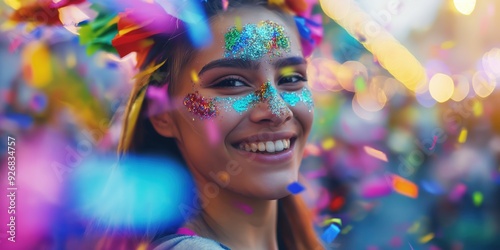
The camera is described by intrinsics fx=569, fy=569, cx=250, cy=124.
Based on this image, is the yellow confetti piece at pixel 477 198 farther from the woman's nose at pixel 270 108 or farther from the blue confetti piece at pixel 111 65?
the blue confetti piece at pixel 111 65

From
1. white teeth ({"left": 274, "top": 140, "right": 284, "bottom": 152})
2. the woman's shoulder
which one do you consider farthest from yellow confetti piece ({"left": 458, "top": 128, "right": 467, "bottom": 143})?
the woman's shoulder

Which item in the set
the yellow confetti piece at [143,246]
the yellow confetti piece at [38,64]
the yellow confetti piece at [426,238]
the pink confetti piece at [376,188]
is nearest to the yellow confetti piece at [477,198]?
the yellow confetti piece at [426,238]

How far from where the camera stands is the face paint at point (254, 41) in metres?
1.53

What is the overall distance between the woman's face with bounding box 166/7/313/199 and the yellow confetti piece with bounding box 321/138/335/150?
158 cm

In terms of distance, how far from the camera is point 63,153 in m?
2.23

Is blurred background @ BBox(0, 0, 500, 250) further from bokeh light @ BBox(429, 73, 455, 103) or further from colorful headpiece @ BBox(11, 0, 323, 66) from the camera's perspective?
colorful headpiece @ BBox(11, 0, 323, 66)

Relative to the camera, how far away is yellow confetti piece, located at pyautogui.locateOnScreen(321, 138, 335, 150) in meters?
3.15

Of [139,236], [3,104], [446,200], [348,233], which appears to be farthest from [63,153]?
[446,200]

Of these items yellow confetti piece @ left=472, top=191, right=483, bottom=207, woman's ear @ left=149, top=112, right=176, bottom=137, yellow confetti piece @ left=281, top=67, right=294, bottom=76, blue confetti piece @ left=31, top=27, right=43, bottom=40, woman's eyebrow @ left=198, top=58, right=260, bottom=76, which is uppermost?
woman's eyebrow @ left=198, top=58, right=260, bottom=76

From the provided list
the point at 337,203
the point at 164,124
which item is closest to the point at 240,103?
the point at 164,124

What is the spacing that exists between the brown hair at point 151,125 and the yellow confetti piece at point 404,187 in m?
1.21

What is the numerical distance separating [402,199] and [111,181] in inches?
66.5

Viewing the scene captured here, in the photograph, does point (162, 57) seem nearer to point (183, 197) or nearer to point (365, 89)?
point (183, 197)

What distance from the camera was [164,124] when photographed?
166 cm
